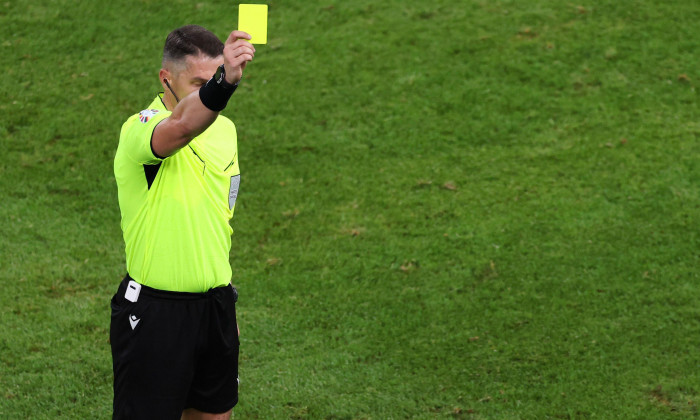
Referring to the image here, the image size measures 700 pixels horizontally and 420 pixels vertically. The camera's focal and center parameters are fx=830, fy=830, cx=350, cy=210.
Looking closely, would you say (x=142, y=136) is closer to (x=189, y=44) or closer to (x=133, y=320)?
(x=189, y=44)

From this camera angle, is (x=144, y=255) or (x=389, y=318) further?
(x=389, y=318)

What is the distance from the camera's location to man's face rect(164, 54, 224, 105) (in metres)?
3.39

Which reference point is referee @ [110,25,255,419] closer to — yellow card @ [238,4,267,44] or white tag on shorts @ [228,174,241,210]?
white tag on shorts @ [228,174,241,210]

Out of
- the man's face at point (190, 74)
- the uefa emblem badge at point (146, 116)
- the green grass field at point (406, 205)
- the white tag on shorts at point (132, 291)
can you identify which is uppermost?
the man's face at point (190, 74)

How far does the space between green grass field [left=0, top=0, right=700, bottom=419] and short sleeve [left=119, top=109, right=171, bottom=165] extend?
2.39 metres

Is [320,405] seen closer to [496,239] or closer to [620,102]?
[496,239]

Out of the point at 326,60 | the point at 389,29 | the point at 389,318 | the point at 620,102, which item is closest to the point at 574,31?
the point at 620,102

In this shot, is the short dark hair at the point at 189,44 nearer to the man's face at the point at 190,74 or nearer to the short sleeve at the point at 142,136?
the man's face at the point at 190,74

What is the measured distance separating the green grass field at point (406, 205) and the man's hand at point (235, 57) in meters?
2.82

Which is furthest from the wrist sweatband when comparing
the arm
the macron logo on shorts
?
the macron logo on shorts

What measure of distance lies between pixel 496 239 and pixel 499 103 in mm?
2207

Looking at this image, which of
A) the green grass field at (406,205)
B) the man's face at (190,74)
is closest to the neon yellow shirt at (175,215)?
the man's face at (190,74)

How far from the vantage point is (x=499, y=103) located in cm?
852

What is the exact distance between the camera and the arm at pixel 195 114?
110 inches
